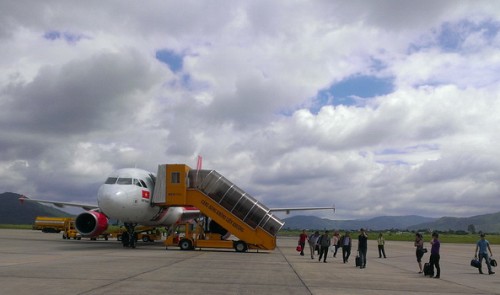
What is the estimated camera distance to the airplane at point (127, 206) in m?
26.0

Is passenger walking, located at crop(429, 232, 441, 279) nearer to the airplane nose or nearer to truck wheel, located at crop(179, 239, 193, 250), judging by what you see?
truck wheel, located at crop(179, 239, 193, 250)

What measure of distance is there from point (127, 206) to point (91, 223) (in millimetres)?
5105

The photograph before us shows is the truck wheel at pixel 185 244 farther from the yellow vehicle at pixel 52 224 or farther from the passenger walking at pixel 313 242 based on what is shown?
the yellow vehicle at pixel 52 224

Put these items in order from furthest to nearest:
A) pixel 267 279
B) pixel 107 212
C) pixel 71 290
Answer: pixel 107 212, pixel 267 279, pixel 71 290

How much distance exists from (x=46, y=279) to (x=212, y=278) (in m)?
4.26

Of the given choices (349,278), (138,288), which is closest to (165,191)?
(349,278)

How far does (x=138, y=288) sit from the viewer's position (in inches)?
417

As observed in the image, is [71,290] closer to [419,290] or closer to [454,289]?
[419,290]

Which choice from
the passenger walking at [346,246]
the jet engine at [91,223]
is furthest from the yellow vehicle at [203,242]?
the passenger walking at [346,246]

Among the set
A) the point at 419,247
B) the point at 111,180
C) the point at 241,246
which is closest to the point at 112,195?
the point at 111,180

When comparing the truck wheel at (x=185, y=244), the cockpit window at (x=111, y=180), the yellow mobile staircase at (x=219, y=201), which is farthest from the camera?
the truck wheel at (x=185, y=244)

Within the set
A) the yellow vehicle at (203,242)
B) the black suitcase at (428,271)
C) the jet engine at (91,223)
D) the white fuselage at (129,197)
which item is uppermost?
the white fuselage at (129,197)

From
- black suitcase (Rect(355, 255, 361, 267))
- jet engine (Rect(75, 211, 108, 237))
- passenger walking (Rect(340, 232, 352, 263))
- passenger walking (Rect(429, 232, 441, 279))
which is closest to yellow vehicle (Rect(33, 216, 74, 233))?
jet engine (Rect(75, 211, 108, 237))

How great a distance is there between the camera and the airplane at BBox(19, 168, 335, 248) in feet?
85.2
